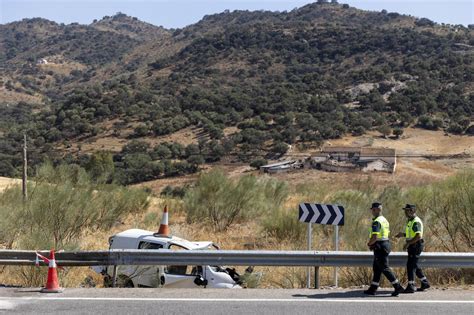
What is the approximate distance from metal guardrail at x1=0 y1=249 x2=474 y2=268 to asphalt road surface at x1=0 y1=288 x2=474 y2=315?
458mm

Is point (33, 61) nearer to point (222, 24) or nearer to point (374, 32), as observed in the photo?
point (222, 24)

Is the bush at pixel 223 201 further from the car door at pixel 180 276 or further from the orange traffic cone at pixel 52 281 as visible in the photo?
the orange traffic cone at pixel 52 281

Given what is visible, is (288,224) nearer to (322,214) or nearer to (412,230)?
(322,214)

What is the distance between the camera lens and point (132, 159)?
4531 cm

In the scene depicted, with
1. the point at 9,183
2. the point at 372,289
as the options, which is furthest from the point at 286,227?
the point at 9,183

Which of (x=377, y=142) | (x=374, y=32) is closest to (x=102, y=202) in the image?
(x=377, y=142)

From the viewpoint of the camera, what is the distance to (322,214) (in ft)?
40.4

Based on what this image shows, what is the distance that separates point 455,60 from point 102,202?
209 feet

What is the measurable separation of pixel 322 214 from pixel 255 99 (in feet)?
179

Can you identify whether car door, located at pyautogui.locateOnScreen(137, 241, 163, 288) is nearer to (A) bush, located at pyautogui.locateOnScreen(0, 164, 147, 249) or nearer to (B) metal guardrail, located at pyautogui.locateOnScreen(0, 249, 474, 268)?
(B) metal guardrail, located at pyautogui.locateOnScreen(0, 249, 474, 268)

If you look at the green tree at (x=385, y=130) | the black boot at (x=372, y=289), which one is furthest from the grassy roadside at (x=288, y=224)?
the green tree at (x=385, y=130)

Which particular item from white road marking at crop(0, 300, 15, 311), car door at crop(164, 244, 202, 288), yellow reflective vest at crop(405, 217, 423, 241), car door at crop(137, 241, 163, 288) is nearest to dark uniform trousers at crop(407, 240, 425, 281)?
yellow reflective vest at crop(405, 217, 423, 241)

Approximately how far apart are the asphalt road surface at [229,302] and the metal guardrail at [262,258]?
46 cm

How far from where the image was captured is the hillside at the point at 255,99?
51281 mm
